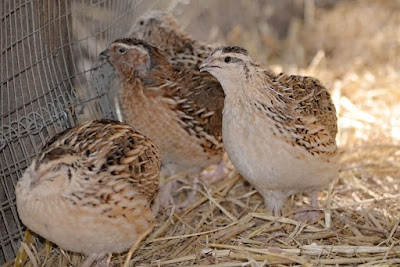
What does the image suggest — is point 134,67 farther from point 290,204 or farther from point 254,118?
point 290,204

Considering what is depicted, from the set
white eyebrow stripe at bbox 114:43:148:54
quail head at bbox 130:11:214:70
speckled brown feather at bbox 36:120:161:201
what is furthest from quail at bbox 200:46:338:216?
quail head at bbox 130:11:214:70

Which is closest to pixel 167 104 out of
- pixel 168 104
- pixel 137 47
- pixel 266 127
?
pixel 168 104

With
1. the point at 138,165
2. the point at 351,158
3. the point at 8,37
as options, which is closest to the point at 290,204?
the point at 351,158

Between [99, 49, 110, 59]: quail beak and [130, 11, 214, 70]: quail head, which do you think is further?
[130, 11, 214, 70]: quail head

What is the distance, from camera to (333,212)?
5.38 m

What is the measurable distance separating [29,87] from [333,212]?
2.54 metres

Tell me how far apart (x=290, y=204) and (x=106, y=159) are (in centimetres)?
194

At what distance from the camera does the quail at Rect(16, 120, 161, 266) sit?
4027 millimetres

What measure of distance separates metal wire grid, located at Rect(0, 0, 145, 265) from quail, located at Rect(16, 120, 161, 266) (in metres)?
0.52

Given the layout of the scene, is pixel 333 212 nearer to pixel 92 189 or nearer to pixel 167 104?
pixel 167 104

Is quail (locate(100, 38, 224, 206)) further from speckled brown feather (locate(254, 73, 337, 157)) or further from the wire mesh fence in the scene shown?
speckled brown feather (locate(254, 73, 337, 157))

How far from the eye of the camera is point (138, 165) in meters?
4.55

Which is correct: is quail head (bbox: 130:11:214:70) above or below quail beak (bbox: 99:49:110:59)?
below

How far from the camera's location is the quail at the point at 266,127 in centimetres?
471
